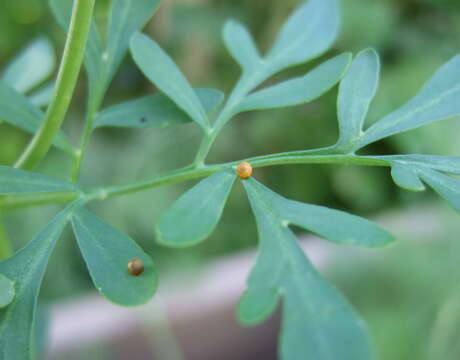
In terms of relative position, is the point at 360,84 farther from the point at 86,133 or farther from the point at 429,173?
the point at 86,133

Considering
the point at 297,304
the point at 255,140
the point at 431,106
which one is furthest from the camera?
the point at 255,140

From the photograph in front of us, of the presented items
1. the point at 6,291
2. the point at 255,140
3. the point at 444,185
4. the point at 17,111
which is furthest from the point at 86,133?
the point at 255,140

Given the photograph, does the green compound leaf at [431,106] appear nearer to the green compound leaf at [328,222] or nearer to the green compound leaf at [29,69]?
the green compound leaf at [328,222]

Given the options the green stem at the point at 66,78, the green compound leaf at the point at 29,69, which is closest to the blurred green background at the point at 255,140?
the green compound leaf at the point at 29,69

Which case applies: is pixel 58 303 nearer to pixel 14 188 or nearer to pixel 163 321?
pixel 163 321

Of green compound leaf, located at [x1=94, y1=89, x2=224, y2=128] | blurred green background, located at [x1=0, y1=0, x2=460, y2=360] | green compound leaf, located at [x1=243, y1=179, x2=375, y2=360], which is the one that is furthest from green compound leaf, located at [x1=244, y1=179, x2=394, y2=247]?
blurred green background, located at [x1=0, y1=0, x2=460, y2=360]
